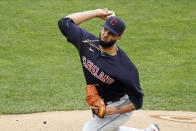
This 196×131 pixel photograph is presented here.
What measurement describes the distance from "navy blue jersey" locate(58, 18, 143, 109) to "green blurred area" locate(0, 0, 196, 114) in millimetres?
2929

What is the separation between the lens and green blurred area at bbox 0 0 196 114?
8219mm

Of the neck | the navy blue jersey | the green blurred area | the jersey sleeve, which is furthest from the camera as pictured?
the green blurred area

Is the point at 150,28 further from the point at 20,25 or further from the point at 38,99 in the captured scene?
the point at 38,99

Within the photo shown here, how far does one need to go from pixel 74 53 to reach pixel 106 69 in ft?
22.3

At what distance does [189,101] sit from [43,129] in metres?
3.33

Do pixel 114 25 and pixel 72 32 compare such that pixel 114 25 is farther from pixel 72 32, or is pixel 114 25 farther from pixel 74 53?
pixel 74 53

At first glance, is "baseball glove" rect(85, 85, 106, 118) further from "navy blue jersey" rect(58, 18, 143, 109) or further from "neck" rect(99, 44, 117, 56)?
"neck" rect(99, 44, 117, 56)

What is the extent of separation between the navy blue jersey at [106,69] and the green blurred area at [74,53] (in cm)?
293

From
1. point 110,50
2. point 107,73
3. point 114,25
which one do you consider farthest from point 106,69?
point 114,25

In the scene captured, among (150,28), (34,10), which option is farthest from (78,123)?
(34,10)

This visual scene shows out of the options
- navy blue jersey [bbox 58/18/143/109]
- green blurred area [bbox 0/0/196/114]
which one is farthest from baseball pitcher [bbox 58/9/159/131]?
green blurred area [bbox 0/0/196/114]

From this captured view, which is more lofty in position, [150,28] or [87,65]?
[87,65]

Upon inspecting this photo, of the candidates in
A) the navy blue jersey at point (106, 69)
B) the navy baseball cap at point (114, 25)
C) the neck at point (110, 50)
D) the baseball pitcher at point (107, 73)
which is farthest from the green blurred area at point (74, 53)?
the navy baseball cap at point (114, 25)

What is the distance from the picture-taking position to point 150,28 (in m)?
13.2
